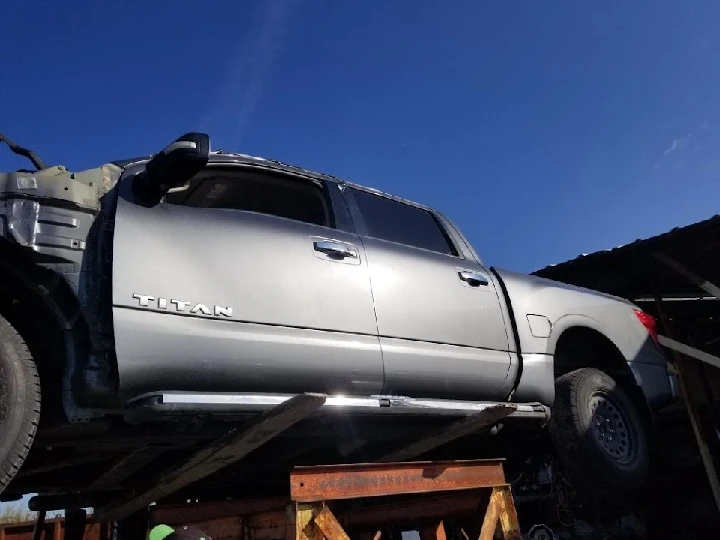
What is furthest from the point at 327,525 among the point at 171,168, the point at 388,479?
the point at 171,168

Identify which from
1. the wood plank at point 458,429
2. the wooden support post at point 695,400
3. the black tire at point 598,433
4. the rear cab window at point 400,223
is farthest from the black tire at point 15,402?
the wooden support post at point 695,400

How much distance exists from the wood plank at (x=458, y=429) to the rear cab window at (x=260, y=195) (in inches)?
49.5

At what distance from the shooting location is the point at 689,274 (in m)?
6.69

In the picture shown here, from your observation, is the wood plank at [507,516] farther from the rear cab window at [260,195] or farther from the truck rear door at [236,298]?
the rear cab window at [260,195]

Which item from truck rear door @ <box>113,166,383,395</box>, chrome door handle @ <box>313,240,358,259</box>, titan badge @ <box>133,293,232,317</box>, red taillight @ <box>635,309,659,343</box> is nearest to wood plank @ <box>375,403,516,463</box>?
truck rear door @ <box>113,166,383,395</box>

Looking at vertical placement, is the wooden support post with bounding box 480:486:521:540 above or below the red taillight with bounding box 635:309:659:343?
below

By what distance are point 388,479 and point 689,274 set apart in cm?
540

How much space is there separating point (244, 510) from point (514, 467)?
2.10 meters

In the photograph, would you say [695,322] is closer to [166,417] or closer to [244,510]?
[244,510]

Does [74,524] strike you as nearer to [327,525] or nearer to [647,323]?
[327,525]

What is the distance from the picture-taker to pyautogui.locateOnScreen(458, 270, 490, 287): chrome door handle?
3.56 metres

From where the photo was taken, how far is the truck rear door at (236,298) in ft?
7.45

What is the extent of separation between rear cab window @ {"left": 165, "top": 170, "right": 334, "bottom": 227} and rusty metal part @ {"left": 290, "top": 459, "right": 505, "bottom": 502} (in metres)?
1.23

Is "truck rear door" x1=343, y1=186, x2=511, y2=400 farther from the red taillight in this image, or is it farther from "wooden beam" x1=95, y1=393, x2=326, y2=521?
the red taillight
